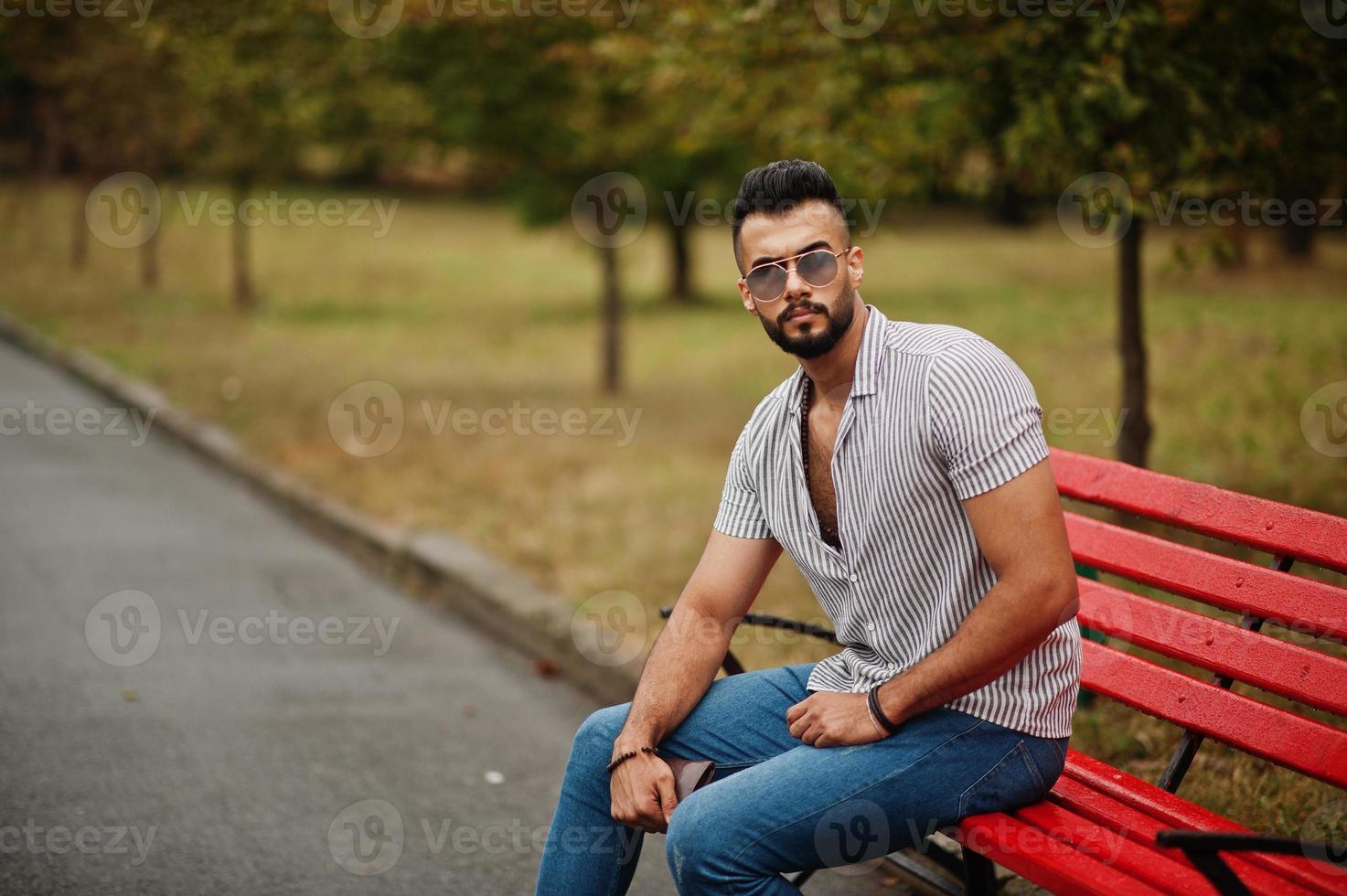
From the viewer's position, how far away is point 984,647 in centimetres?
249

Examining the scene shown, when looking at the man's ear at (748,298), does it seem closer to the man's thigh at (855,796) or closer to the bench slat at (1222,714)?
the man's thigh at (855,796)

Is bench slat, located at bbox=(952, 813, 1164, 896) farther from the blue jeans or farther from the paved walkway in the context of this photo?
the paved walkway

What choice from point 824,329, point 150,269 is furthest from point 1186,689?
point 150,269

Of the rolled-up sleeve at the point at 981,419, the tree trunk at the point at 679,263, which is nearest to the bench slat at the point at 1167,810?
the rolled-up sleeve at the point at 981,419

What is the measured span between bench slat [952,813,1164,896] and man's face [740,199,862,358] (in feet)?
3.39

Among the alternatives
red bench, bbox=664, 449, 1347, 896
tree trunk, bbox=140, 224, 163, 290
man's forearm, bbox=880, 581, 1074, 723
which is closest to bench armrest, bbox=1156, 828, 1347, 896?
red bench, bbox=664, 449, 1347, 896

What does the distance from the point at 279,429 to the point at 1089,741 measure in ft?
23.8

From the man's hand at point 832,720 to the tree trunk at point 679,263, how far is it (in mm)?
21141

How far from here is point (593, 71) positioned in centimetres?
1048

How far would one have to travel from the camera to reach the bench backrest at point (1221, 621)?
8.93 ft

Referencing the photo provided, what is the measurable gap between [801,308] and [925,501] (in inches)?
19.6

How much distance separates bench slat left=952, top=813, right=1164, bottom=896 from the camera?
2.34 m

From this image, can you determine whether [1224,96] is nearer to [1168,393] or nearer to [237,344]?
[1168,393]

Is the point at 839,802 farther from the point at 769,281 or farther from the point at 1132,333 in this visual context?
the point at 1132,333
